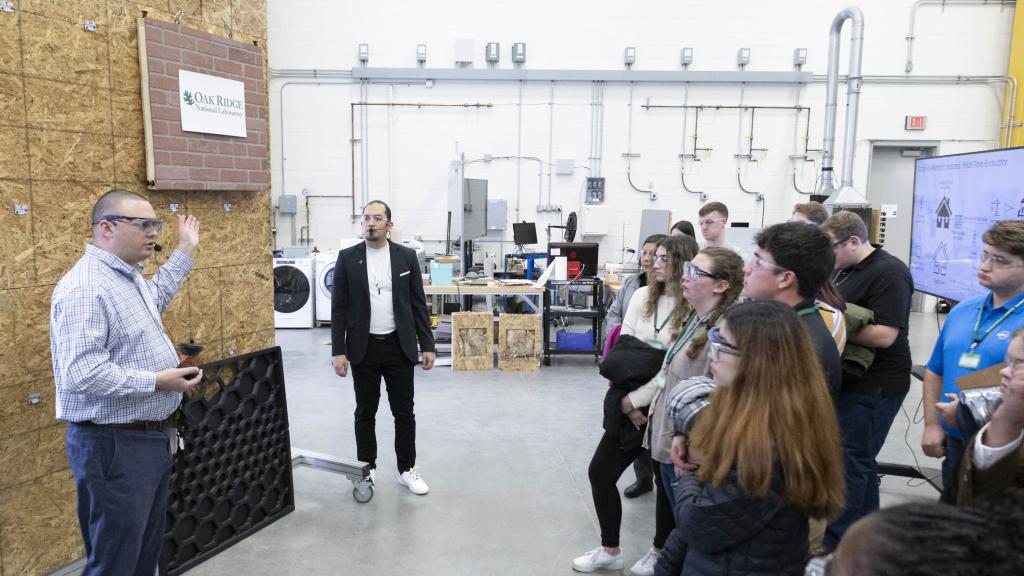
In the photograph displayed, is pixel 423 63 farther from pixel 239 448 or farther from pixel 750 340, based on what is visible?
pixel 750 340

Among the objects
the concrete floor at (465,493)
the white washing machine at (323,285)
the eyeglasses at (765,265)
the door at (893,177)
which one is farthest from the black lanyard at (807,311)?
the door at (893,177)

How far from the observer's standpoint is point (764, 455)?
4.44 ft

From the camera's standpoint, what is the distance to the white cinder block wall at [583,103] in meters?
9.12

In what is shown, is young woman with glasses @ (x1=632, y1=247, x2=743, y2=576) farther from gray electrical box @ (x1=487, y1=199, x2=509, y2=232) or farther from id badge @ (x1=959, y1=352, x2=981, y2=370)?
gray electrical box @ (x1=487, y1=199, x2=509, y2=232)

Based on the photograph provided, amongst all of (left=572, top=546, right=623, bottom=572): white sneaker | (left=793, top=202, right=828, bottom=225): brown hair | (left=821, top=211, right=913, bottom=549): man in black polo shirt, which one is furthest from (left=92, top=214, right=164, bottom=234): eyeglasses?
(left=793, top=202, right=828, bottom=225): brown hair

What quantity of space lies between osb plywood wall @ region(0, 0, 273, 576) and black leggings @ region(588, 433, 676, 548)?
1.96 m

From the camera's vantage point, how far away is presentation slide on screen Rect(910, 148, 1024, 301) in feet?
11.5

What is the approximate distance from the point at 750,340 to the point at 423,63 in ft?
28.4

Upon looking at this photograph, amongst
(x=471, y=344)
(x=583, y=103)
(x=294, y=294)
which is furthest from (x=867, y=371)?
(x=583, y=103)

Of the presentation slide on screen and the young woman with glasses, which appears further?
the presentation slide on screen

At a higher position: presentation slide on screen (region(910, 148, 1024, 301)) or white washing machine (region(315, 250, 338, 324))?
presentation slide on screen (region(910, 148, 1024, 301))

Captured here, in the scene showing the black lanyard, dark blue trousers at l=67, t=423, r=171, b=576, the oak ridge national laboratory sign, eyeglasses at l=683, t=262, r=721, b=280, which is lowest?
dark blue trousers at l=67, t=423, r=171, b=576

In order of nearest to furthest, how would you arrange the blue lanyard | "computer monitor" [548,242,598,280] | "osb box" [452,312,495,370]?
the blue lanyard → "osb box" [452,312,495,370] → "computer monitor" [548,242,598,280]

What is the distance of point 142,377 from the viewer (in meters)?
2.01
